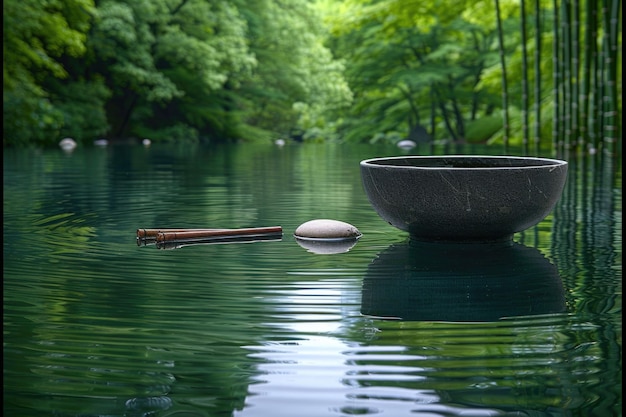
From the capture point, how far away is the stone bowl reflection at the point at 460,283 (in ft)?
10.8

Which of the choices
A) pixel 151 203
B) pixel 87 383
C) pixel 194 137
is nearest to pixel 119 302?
pixel 87 383

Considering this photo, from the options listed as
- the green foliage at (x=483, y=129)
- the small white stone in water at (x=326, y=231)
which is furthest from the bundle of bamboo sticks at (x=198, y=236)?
the green foliage at (x=483, y=129)

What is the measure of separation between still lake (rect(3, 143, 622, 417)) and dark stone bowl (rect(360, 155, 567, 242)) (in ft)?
0.42

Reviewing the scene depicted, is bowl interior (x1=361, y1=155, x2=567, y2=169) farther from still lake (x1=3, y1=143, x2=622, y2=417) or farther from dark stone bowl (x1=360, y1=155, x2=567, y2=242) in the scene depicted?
dark stone bowl (x1=360, y1=155, x2=567, y2=242)

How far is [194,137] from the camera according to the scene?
95.3 ft

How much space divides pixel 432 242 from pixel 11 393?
279 centimetres

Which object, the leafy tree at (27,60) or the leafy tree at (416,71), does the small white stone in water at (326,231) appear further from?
the leafy tree at (416,71)

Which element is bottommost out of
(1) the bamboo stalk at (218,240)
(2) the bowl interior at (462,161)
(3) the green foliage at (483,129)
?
(1) the bamboo stalk at (218,240)

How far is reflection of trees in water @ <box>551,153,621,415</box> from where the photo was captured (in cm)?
270

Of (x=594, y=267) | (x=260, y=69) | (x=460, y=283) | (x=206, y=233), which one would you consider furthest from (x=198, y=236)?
(x=260, y=69)

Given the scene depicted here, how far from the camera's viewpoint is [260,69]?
32.1m

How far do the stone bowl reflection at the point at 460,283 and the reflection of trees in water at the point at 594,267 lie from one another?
95 millimetres

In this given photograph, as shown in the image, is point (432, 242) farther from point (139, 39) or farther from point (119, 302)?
point (139, 39)

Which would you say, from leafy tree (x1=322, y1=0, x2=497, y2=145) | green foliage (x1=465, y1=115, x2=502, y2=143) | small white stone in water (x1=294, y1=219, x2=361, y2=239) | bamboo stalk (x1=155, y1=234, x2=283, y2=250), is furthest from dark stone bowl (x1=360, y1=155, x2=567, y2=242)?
leafy tree (x1=322, y1=0, x2=497, y2=145)
